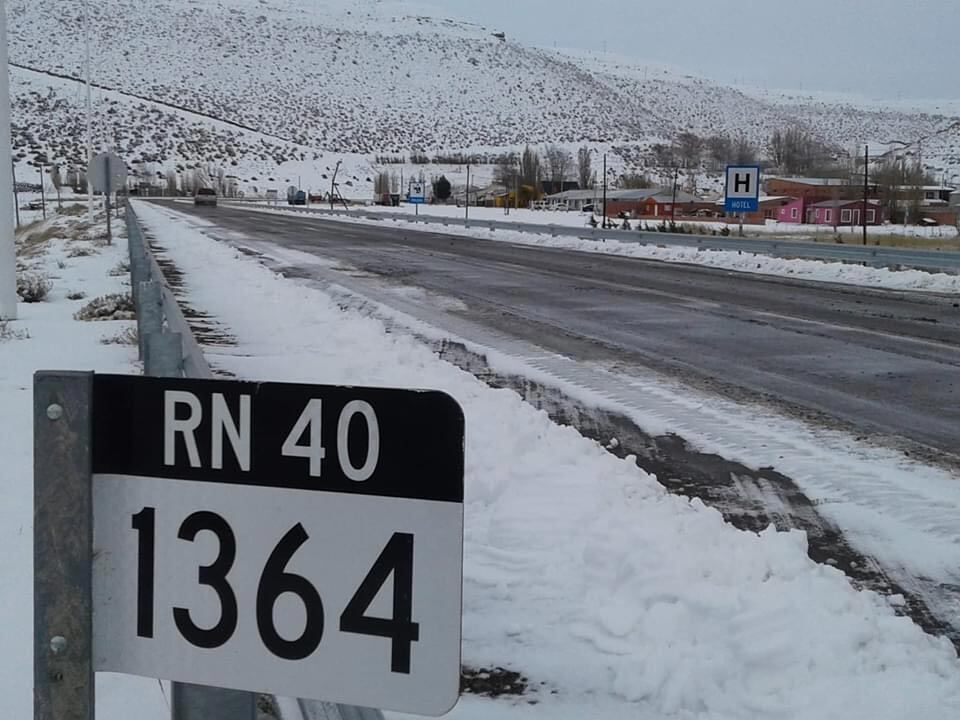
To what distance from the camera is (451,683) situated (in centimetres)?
174

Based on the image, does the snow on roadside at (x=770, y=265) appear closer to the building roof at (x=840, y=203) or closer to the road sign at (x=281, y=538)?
the road sign at (x=281, y=538)

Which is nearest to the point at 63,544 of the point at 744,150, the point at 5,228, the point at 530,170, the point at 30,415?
the point at 30,415

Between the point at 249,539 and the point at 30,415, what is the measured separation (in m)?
6.85

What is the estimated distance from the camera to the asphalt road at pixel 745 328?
9.46 meters

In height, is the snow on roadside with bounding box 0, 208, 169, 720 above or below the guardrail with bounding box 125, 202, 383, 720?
below

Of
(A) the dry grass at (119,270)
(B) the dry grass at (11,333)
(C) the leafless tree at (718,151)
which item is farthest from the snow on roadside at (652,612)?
(C) the leafless tree at (718,151)

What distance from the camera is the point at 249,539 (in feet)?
5.98

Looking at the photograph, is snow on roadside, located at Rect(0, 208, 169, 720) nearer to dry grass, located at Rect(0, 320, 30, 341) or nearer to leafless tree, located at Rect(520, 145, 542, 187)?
dry grass, located at Rect(0, 320, 30, 341)

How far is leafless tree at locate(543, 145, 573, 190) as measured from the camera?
127938 millimetres

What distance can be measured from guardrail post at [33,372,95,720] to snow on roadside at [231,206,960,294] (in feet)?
69.4

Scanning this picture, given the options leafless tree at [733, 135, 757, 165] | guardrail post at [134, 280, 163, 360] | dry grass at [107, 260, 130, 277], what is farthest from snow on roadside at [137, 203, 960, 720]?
leafless tree at [733, 135, 757, 165]

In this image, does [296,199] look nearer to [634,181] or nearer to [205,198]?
[205,198]

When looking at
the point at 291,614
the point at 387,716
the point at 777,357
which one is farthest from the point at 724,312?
the point at 291,614

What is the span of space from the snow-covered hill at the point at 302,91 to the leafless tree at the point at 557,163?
8.44 meters
